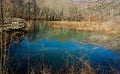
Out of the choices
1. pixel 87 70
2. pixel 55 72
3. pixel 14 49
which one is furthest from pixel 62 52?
pixel 87 70

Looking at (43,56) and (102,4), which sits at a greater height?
(102,4)

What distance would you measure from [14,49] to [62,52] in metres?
2.18

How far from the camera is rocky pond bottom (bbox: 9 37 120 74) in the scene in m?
9.32

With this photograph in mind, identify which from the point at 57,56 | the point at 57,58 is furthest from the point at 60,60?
the point at 57,56

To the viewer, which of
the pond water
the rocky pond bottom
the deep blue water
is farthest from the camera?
the deep blue water

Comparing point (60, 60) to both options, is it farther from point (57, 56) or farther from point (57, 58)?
point (57, 56)

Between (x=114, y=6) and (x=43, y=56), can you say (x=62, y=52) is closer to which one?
(x=43, y=56)

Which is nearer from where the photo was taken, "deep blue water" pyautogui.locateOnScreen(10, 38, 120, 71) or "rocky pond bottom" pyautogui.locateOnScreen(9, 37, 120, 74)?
"rocky pond bottom" pyautogui.locateOnScreen(9, 37, 120, 74)

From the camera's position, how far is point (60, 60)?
39.5ft

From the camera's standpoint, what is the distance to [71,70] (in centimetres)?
905

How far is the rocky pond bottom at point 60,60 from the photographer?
9320 millimetres

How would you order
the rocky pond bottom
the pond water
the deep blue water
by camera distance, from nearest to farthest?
the rocky pond bottom, the pond water, the deep blue water

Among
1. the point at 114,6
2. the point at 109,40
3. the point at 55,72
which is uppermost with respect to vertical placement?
the point at 114,6

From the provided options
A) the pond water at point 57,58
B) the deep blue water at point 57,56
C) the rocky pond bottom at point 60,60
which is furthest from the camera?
the deep blue water at point 57,56
